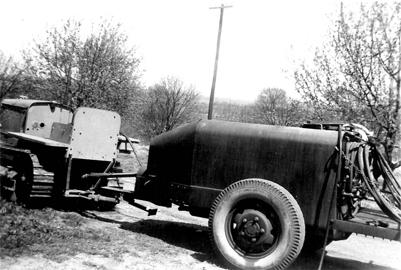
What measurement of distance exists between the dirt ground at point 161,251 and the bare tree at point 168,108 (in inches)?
1789

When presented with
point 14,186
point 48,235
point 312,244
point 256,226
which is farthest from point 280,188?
point 14,186

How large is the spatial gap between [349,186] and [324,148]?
55cm

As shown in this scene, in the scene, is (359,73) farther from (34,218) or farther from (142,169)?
(34,218)

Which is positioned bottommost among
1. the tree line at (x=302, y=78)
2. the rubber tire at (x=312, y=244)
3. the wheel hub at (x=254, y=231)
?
the rubber tire at (x=312, y=244)

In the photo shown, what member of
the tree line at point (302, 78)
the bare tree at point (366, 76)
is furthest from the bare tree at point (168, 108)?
the bare tree at point (366, 76)

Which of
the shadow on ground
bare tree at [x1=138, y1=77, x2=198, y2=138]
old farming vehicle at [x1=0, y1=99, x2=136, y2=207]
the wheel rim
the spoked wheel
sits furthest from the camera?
bare tree at [x1=138, y1=77, x2=198, y2=138]

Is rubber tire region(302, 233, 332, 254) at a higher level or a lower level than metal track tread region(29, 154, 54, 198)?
lower

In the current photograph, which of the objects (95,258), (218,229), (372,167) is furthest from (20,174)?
(372,167)

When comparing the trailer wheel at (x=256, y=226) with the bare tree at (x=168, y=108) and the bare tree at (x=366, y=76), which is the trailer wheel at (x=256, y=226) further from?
the bare tree at (x=168, y=108)

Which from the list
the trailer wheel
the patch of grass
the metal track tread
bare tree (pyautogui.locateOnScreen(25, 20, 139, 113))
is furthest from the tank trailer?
bare tree (pyautogui.locateOnScreen(25, 20, 139, 113))

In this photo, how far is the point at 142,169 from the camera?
273 inches

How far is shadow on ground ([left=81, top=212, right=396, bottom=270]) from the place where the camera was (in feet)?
19.6

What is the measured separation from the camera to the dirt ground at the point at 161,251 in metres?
4.94

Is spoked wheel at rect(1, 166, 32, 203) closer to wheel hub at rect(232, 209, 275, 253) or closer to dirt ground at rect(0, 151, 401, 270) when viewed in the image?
dirt ground at rect(0, 151, 401, 270)
